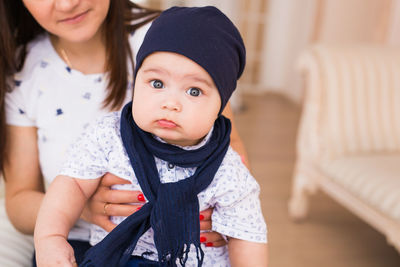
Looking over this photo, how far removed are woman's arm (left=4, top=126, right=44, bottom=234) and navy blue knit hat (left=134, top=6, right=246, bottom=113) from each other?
551 millimetres

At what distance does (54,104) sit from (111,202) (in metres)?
0.40

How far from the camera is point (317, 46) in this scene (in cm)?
245

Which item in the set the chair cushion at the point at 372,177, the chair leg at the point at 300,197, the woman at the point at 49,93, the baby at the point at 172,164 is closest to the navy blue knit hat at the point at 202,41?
the baby at the point at 172,164

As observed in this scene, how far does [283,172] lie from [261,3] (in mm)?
2856

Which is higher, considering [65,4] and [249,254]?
[65,4]

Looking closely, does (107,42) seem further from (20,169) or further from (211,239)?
(211,239)

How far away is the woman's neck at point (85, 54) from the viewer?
49.5 inches

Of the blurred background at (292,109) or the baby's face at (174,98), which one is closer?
the baby's face at (174,98)

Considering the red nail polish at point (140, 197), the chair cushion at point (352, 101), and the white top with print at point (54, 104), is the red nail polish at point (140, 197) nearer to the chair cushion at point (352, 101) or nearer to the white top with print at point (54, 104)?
the white top with print at point (54, 104)

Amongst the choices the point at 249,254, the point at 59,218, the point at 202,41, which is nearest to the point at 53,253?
the point at 59,218

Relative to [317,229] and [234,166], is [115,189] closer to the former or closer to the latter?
[234,166]

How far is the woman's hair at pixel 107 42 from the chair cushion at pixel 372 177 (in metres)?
1.38

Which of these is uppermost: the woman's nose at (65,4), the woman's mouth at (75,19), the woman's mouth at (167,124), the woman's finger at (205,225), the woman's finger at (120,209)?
the woman's nose at (65,4)

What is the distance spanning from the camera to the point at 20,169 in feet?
4.06
